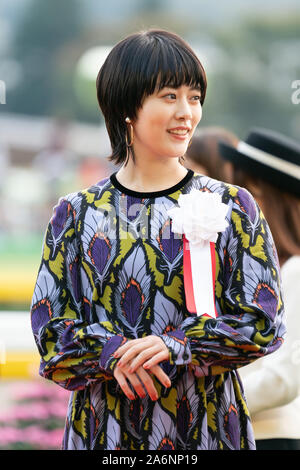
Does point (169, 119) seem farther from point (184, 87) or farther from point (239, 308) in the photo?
point (239, 308)

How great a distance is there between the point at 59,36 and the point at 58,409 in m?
21.9

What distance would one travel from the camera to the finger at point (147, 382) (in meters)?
1.57

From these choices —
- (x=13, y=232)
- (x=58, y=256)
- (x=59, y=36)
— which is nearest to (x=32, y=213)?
(x=13, y=232)

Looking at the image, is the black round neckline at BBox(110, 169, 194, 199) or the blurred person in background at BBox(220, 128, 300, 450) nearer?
the black round neckline at BBox(110, 169, 194, 199)

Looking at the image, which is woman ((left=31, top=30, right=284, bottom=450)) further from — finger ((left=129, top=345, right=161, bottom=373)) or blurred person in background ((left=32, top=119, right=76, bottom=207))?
blurred person in background ((left=32, top=119, right=76, bottom=207))

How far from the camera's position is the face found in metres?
1.67

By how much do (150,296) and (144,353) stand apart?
0.47ft

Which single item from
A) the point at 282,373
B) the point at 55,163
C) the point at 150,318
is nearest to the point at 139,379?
the point at 150,318

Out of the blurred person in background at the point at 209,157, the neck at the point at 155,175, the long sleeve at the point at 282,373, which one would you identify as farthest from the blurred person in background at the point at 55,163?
the neck at the point at 155,175

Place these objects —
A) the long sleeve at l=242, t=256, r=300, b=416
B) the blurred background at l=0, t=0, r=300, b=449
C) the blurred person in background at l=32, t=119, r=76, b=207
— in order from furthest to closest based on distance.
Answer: the blurred background at l=0, t=0, r=300, b=449
the blurred person in background at l=32, t=119, r=76, b=207
the long sleeve at l=242, t=256, r=300, b=416

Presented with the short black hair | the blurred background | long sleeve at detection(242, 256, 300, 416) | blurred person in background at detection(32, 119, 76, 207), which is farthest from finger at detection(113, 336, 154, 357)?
blurred person in background at detection(32, 119, 76, 207)

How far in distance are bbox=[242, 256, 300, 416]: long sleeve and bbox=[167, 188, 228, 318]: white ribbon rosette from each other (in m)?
0.82

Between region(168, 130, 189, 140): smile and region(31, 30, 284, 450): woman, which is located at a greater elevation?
region(168, 130, 189, 140): smile
